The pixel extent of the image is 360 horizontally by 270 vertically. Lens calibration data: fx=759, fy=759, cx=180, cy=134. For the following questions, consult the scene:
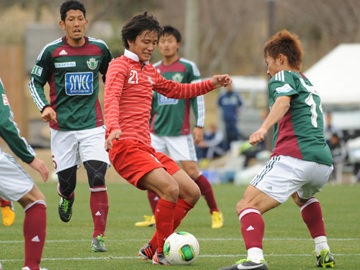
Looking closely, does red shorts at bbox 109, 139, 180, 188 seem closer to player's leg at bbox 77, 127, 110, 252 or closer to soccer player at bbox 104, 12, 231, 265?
soccer player at bbox 104, 12, 231, 265

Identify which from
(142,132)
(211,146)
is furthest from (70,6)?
(211,146)

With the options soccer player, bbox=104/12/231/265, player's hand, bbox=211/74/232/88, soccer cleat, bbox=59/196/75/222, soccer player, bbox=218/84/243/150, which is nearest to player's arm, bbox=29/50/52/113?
soccer cleat, bbox=59/196/75/222

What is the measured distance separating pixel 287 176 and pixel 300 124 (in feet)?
1.56

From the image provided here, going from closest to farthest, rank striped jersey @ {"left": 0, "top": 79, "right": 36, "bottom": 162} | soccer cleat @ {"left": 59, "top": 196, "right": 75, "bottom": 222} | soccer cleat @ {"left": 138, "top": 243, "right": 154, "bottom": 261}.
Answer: striped jersey @ {"left": 0, "top": 79, "right": 36, "bottom": 162}
soccer cleat @ {"left": 138, "top": 243, "right": 154, "bottom": 261}
soccer cleat @ {"left": 59, "top": 196, "right": 75, "bottom": 222}

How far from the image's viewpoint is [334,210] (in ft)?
40.2

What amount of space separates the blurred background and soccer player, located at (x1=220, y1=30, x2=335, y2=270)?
12.8m

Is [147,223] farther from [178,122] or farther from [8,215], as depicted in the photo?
[8,215]

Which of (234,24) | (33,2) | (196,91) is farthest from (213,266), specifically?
(33,2)

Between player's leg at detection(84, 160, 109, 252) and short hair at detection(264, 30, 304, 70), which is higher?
short hair at detection(264, 30, 304, 70)

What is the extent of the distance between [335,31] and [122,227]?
2482 cm

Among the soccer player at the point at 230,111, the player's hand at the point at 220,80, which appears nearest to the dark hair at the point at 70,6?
the player's hand at the point at 220,80

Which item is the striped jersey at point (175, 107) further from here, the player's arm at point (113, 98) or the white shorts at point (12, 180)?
the white shorts at point (12, 180)

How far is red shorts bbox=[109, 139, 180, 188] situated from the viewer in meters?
6.54

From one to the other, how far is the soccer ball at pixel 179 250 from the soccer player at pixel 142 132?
4.2 inches
